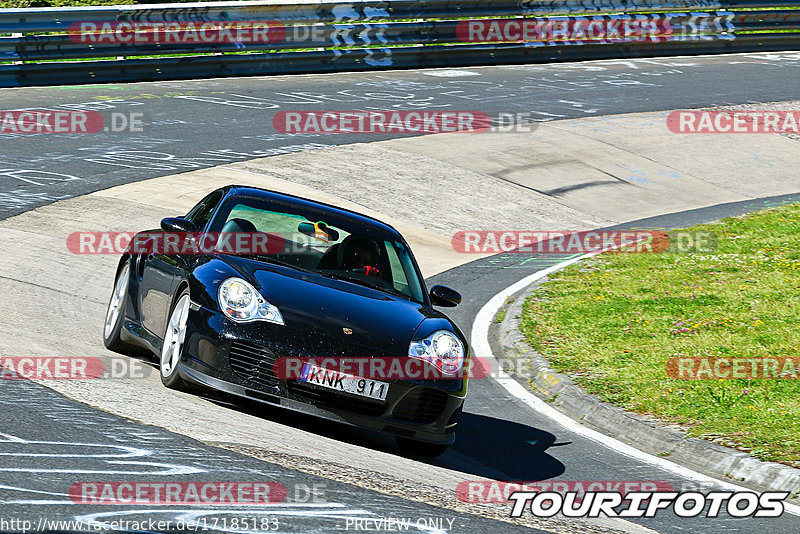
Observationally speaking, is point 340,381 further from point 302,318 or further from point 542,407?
point 542,407

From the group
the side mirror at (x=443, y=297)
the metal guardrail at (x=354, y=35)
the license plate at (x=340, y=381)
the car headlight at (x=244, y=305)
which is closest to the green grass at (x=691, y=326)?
Answer: the side mirror at (x=443, y=297)

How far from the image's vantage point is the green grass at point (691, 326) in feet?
27.2

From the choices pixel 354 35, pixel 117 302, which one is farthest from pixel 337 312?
pixel 354 35

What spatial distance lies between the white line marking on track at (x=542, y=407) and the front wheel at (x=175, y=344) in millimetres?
2978

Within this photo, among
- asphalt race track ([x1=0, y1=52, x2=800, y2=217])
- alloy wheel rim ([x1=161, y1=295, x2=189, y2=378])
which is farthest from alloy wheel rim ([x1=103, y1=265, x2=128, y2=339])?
asphalt race track ([x1=0, y1=52, x2=800, y2=217])

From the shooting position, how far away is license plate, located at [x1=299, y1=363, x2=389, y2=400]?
681cm

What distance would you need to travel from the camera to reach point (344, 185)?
15984 millimetres

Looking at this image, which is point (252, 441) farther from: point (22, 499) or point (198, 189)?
point (198, 189)

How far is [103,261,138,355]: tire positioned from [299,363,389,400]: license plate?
7.24 ft

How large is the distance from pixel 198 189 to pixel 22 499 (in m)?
10.2

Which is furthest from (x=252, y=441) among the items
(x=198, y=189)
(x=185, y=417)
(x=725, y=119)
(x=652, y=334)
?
(x=725, y=119)

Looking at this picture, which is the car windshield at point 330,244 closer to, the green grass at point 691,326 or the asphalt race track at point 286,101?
the green grass at point 691,326

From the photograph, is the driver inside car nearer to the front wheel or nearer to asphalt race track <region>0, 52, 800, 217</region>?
the front wheel

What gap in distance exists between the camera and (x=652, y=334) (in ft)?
34.5
